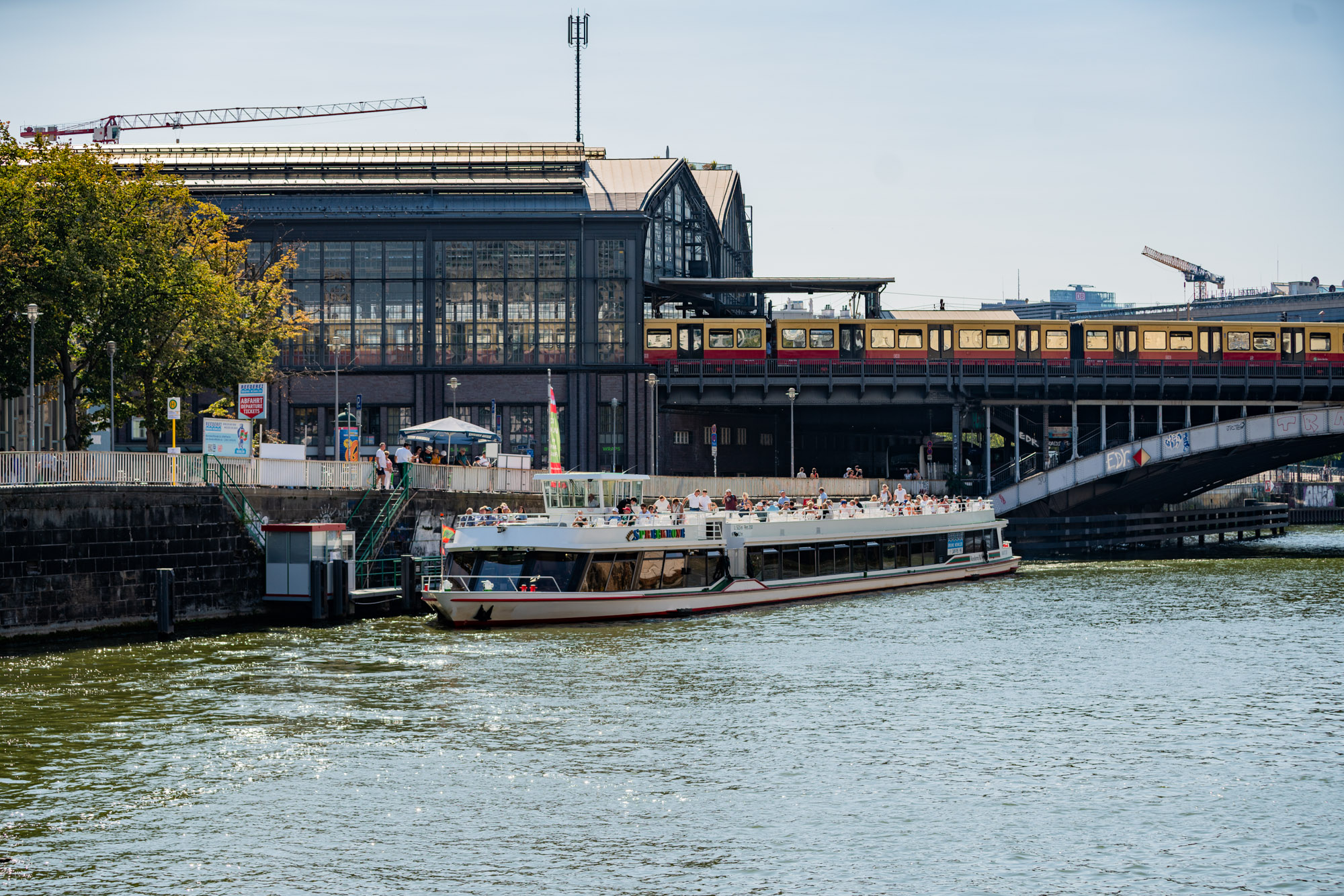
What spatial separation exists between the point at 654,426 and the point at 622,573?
4155 cm

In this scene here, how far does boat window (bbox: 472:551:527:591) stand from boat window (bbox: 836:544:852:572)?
18271mm

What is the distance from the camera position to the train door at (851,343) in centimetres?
9731

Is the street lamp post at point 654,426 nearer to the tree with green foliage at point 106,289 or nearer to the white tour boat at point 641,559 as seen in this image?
the white tour boat at point 641,559

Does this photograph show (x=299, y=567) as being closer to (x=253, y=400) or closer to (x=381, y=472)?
(x=253, y=400)

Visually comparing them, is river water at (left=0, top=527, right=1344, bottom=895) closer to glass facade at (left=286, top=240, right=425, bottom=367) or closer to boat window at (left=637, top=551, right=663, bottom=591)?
boat window at (left=637, top=551, right=663, bottom=591)

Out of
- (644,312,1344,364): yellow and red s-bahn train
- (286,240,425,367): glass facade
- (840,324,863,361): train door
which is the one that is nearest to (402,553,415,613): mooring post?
(286,240,425,367): glass facade

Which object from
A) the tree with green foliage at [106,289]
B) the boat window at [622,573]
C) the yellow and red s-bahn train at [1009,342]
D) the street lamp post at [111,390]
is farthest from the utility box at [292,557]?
the yellow and red s-bahn train at [1009,342]

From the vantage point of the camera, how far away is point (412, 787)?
27.4 metres

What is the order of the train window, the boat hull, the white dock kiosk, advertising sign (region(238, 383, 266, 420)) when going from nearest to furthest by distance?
1. the boat hull
2. the white dock kiosk
3. advertising sign (region(238, 383, 266, 420))
4. the train window

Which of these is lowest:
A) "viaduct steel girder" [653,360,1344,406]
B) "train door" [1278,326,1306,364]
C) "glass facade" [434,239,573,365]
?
"viaduct steel girder" [653,360,1344,406]

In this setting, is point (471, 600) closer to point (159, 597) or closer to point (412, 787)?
point (159, 597)

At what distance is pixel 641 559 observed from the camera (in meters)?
53.1

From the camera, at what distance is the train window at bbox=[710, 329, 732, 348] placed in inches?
3836

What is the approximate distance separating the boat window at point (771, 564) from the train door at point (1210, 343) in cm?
4896
